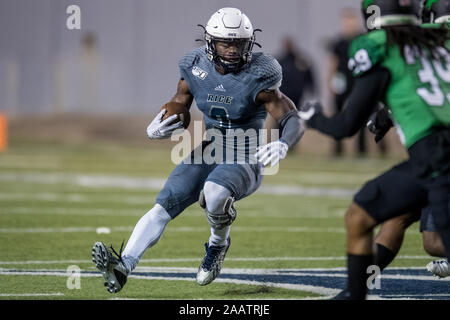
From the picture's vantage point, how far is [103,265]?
492 centimetres

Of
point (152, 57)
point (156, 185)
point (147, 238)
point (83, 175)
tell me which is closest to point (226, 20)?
point (147, 238)

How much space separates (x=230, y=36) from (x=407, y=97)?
1.74 m

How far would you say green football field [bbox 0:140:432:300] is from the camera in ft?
17.8

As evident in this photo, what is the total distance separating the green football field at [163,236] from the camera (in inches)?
214

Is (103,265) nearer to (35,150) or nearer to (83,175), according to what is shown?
(83,175)

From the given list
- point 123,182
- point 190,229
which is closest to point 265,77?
point 190,229

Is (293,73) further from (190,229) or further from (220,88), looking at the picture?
(220,88)

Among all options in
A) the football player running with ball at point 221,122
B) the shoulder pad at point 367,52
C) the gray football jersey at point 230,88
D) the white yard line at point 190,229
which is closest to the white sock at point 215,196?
the football player running with ball at point 221,122

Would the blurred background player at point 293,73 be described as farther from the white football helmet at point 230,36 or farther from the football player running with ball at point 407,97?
the football player running with ball at point 407,97

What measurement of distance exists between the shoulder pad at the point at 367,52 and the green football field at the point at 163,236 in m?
1.56

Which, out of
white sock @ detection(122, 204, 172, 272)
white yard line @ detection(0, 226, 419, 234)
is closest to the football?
white sock @ detection(122, 204, 172, 272)

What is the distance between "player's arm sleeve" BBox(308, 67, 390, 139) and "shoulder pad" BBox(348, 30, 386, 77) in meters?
0.05

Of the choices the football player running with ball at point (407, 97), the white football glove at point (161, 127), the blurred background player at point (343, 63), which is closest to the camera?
the football player running with ball at point (407, 97)
